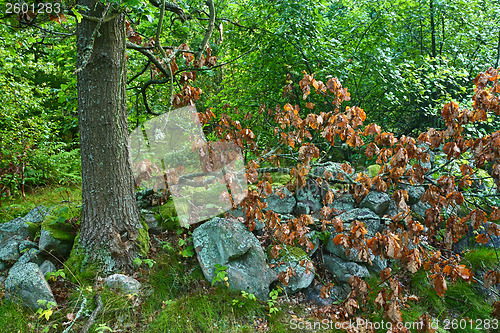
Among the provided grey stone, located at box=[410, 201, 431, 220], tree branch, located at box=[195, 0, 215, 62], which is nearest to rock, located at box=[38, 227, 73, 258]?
tree branch, located at box=[195, 0, 215, 62]

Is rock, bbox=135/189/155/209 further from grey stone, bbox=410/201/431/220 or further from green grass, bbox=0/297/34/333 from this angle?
grey stone, bbox=410/201/431/220

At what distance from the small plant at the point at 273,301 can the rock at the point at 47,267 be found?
2.56 metres

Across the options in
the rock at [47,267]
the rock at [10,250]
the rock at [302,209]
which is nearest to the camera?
the rock at [47,267]

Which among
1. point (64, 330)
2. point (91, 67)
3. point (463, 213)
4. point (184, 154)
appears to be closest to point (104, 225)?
point (64, 330)

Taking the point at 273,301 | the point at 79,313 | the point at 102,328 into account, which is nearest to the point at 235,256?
the point at 273,301

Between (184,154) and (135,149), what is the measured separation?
1.33 m

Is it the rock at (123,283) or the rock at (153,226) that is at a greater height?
the rock at (153,226)

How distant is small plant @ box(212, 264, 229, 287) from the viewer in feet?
10.8

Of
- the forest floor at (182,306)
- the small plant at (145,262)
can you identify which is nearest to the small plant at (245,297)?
the forest floor at (182,306)

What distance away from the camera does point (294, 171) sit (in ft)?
11.7

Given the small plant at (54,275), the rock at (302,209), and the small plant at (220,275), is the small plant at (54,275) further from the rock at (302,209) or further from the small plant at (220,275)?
the rock at (302,209)

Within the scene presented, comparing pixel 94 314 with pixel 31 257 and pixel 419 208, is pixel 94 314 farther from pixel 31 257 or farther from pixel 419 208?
pixel 419 208

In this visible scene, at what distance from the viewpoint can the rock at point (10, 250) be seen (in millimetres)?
3422

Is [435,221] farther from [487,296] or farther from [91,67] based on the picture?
[91,67]
